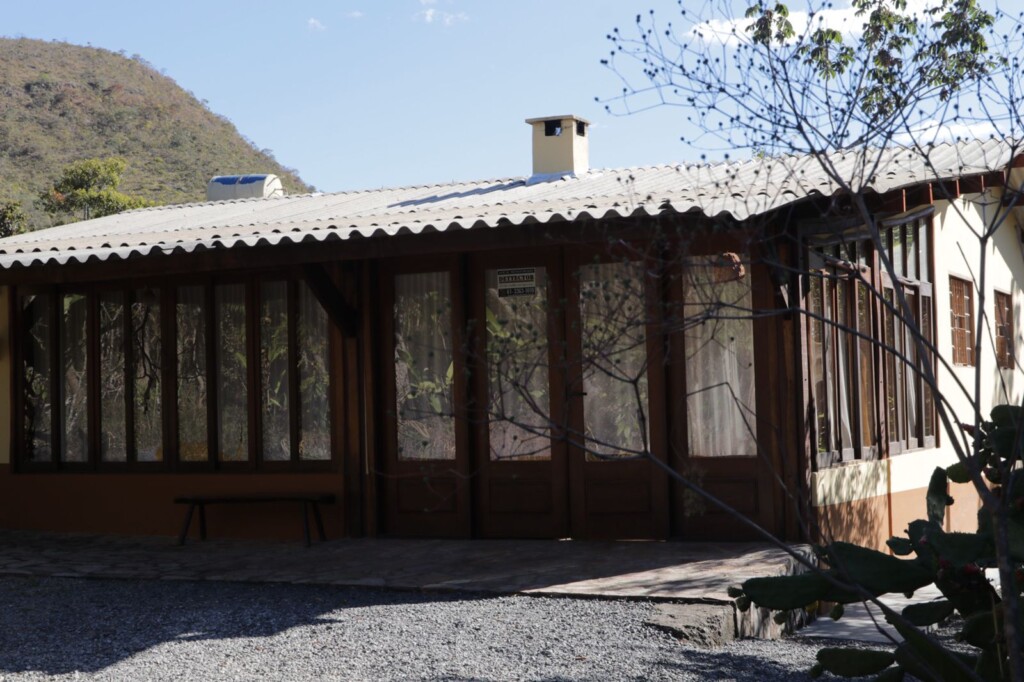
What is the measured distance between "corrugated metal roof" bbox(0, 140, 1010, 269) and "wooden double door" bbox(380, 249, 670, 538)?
Result: 555 millimetres

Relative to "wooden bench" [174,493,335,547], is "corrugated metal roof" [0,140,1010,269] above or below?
above

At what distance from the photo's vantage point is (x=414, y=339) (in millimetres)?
9609

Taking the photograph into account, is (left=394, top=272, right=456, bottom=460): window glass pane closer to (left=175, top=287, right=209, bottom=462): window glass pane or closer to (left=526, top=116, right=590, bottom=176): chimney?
(left=175, top=287, right=209, bottom=462): window glass pane

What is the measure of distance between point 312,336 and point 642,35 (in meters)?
5.42

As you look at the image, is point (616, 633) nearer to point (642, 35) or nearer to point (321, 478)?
point (642, 35)

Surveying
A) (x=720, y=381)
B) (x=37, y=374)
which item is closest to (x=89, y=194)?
(x=37, y=374)

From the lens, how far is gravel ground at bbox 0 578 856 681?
5664 millimetres

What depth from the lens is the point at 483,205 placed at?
989 centimetres

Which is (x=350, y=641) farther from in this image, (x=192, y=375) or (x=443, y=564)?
(x=192, y=375)

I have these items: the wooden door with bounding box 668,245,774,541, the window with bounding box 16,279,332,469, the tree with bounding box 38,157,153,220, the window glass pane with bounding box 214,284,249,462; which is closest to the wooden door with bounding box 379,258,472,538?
the window with bounding box 16,279,332,469

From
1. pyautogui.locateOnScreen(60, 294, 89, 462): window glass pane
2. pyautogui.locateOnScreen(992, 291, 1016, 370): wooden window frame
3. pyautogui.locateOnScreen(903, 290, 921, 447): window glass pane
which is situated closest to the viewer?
pyautogui.locateOnScreen(903, 290, 921, 447): window glass pane

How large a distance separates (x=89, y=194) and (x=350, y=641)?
3000cm

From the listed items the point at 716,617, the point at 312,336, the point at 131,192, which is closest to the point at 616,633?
the point at 716,617

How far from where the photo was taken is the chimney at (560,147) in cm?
1220
